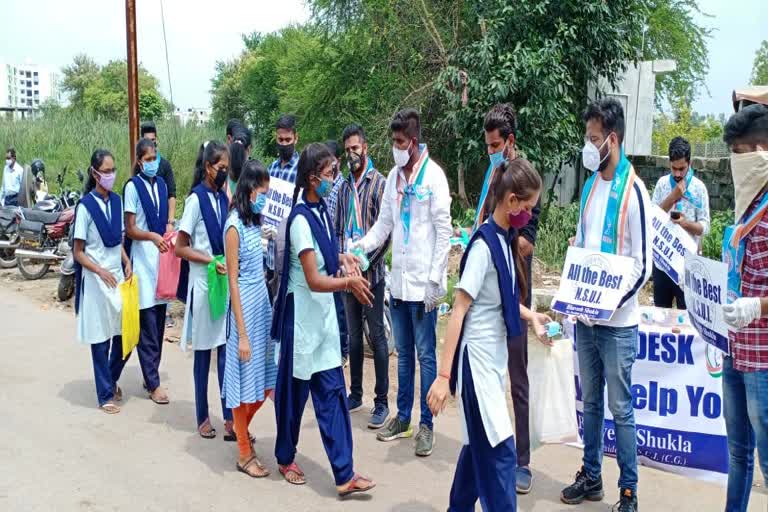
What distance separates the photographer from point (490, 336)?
360 centimetres

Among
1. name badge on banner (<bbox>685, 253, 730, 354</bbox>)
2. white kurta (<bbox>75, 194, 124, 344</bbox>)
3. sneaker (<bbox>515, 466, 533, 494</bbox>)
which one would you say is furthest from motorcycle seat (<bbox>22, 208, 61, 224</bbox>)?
name badge on banner (<bbox>685, 253, 730, 354</bbox>)

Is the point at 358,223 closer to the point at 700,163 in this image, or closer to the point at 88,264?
the point at 88,264

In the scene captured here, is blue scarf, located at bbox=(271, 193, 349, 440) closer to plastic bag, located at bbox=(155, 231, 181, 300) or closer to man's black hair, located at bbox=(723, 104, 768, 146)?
plastic bag, located at bbox=(155, 231, 181, 300)

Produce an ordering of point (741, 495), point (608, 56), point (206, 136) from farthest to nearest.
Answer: point (206, 136) < point (608, 56) < point (741, 495)

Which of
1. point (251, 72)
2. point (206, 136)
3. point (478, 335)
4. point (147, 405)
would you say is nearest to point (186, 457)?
point (147, 405)

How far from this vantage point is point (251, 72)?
4038 cm

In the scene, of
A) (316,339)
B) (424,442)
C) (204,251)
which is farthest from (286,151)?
(424,442)

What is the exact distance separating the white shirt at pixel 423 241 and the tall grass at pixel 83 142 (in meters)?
13.3

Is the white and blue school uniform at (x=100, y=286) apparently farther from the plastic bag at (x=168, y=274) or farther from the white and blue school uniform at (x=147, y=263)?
the plastic bag at (x=168, y=274)

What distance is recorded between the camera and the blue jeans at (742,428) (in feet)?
11.7

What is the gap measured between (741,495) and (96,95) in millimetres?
69138

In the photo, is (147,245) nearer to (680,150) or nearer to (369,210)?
(369,210)

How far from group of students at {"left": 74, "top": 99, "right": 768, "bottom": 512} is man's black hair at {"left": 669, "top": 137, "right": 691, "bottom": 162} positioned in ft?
8.84

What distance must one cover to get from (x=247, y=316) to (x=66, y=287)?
6.61 m
